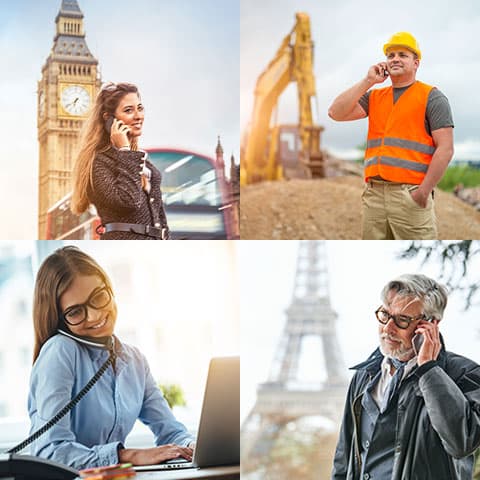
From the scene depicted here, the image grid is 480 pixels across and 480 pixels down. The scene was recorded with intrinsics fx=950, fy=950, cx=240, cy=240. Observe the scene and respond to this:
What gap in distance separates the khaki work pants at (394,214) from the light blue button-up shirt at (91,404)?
3.73 feet

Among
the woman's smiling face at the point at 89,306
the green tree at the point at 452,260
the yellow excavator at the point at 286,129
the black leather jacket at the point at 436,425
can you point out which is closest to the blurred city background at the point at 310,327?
the green tree at the point at 452,260

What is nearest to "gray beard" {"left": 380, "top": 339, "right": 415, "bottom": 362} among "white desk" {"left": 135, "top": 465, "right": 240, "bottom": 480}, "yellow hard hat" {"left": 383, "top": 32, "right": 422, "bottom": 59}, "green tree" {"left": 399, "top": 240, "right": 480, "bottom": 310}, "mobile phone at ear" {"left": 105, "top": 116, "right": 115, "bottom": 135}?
"green tree" {"left": 399, "top": 240, "right": 480, "bottom": 310}

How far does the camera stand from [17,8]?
3.98 metres

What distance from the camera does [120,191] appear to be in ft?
13.0

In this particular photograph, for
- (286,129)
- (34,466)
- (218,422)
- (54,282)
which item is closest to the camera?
(34,466)

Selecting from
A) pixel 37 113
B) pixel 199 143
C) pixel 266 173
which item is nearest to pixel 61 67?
pixel 37 113

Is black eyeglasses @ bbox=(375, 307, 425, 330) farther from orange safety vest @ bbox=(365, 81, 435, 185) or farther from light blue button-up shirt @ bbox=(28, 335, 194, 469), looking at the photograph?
light blue button-up shirt @ bbox=(28, 335, 194, 469)

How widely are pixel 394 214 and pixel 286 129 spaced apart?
23.2 inches

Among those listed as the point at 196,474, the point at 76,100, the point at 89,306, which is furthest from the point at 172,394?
the point at 76,100

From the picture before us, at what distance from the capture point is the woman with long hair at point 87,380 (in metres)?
3.84

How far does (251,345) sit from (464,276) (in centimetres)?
95

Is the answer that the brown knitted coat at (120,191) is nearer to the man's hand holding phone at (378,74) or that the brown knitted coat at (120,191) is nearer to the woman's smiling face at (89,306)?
the woman's smiling face at (89,306)

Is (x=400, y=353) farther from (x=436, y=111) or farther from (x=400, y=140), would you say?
(x=436, y=111)

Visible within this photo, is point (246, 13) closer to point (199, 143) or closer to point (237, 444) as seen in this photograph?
point (199, 143)
